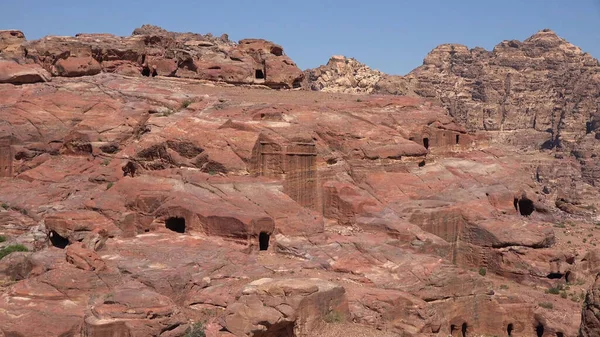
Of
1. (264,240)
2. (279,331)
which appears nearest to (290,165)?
(264,240)

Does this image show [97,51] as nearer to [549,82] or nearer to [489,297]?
[489,297]

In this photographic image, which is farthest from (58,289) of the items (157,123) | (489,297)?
(489,297)

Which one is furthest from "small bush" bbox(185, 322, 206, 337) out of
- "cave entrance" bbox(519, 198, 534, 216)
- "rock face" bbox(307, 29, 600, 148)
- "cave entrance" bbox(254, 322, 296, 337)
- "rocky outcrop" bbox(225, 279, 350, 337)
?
"rock face" bbox(307, 29, 600, 148)

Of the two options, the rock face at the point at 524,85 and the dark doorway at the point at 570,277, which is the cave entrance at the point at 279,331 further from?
the rock face at the point at 524,85

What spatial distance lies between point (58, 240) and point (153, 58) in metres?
22.1

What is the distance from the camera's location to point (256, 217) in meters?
32.2

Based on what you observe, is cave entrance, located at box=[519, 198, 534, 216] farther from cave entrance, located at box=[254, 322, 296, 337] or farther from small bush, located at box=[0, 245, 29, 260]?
small bush, located at box=[0, 245, 29, 260]

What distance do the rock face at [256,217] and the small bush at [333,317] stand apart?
0.09m

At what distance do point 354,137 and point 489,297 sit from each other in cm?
1192

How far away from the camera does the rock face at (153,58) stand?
4791cm

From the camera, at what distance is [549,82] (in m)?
172

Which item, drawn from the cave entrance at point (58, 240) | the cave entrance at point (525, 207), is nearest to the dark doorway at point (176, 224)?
the cave entrance at point (58, 240)

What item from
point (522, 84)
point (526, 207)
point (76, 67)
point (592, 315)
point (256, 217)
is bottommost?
point (526, 207)

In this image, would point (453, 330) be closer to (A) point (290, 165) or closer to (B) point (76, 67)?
(A) point (290, 165)
